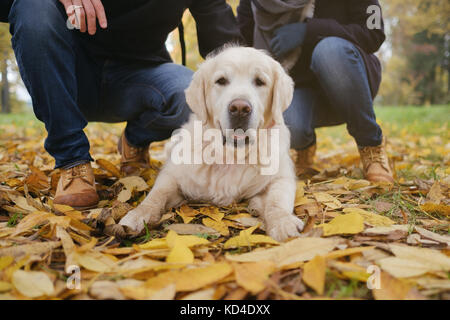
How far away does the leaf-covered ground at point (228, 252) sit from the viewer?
3.39 feet

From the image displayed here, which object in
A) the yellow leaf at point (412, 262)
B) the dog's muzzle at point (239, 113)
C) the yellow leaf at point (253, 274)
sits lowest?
the yellow leaf at point (412, 262)

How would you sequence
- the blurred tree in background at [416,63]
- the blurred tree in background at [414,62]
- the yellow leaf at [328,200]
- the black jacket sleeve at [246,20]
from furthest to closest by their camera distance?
the blurred tree in background at [416,63] < the blurred tree in background at [414,62] < the black jacket sleeve at [246,20] < the yellow leaf at [328,200]

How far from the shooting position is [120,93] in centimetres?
281

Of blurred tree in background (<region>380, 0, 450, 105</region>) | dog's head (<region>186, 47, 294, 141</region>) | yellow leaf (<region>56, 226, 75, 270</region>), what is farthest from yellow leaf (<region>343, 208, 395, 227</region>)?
blurred tree in background (<region>380, 0, 450, 105</region>)

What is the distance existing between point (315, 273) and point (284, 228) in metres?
0.46

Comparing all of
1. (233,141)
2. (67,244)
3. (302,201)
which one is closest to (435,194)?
(302,201)

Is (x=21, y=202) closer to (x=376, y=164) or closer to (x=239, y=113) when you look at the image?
(x=239, y=113)

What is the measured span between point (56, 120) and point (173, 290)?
1579 millimetres

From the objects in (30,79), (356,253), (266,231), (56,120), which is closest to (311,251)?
(356,253)

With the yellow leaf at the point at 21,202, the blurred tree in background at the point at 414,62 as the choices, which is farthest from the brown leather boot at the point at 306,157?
the blurred tree in background at the point at 414,62

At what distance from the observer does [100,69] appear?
2.77 m

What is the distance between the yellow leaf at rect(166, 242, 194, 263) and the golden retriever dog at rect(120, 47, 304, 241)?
701 millimetres

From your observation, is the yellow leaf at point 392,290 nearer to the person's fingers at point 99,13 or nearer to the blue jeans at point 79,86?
the blue jeans at point 79,86

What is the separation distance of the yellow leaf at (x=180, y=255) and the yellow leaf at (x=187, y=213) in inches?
20.0
